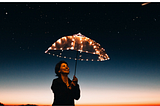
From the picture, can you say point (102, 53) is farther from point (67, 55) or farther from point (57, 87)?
point (57, 87)

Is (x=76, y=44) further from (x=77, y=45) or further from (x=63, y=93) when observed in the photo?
(x=63, y=93)

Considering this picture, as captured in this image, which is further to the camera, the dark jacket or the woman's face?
the woman's face

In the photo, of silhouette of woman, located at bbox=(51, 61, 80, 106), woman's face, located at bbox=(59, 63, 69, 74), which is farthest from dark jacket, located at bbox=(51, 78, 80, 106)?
woman's face, located at bbox=(59, 63, 69, 74)

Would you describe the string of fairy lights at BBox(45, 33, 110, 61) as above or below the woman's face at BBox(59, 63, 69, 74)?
above

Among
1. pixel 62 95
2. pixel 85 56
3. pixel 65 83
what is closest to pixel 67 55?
pixel 85 56

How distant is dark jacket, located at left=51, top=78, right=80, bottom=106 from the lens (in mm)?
3564

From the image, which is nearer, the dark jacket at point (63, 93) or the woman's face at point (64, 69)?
the dark jacket at point (63, 93)

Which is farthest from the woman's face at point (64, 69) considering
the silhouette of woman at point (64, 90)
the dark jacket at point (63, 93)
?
the dark jacket at point (63, 93)

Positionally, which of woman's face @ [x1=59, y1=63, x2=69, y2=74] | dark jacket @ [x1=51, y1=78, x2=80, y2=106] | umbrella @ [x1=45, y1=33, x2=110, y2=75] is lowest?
dark jacket @ [x1=51, y1=78, x2=80, y2=106]

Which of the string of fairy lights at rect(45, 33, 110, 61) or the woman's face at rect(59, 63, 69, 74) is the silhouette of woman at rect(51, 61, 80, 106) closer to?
the woman's face at rect(59, 63, 69, 74)

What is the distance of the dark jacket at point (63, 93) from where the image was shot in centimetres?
356

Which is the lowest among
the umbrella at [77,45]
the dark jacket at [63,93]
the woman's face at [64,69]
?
the dark jacket at [63,93]

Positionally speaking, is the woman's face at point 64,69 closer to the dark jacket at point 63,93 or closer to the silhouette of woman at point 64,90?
the silhouette of woman at point 64,90

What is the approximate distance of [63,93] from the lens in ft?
Answer: 11.7
